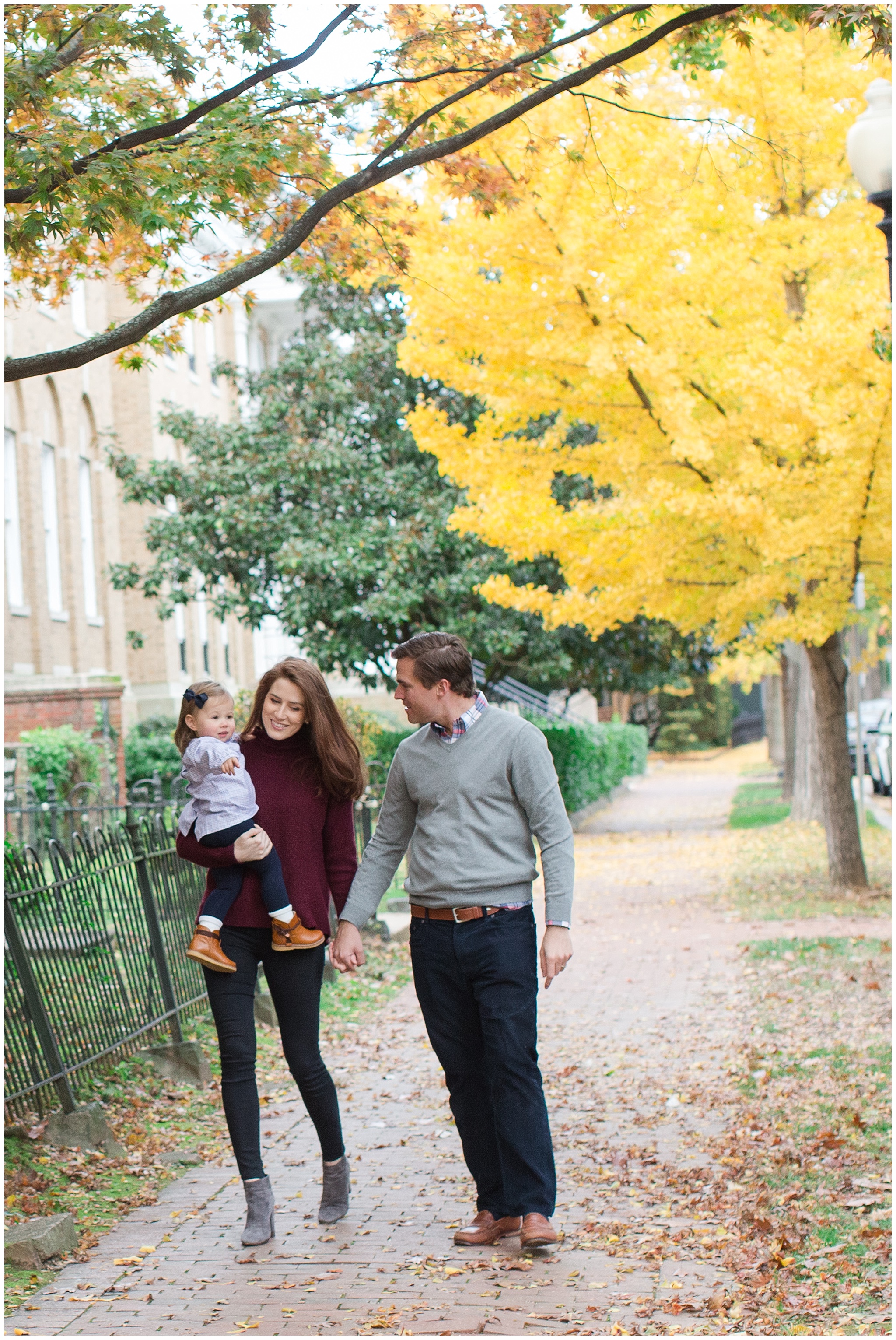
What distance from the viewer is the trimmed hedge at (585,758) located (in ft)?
75.0

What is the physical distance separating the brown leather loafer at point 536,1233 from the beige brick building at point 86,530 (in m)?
14.3

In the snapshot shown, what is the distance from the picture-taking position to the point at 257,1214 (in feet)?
16.0

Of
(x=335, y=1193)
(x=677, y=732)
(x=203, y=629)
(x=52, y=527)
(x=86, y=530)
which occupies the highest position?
(x=86, y=530)

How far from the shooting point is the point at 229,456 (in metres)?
21.1

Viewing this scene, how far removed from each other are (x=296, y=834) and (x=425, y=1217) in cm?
152

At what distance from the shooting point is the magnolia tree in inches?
193

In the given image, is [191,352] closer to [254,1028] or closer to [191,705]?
[191,705]

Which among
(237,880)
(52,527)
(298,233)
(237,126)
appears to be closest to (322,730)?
(237,880)

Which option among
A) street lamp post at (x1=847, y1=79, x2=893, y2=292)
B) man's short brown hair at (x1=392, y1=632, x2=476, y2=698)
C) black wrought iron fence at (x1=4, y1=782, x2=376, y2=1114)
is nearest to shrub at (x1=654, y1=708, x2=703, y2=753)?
black wrought iron fence at (x1=4, y1=782, x2=376, y2=1114)

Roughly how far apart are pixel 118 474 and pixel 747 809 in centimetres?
1295

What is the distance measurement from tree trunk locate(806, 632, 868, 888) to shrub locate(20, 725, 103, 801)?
852cm

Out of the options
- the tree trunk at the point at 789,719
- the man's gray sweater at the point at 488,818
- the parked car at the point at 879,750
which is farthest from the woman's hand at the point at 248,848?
the parked car at the point at 879,750

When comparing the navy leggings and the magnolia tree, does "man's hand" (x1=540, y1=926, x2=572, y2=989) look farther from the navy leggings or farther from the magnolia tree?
the magnolia tree

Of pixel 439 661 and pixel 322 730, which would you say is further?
pixel 322 730
